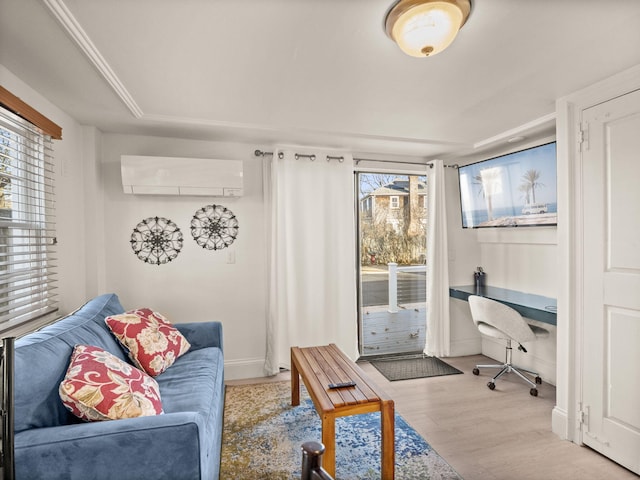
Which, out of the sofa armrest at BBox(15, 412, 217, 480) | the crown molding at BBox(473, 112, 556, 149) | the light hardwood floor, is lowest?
the light hardwood floor

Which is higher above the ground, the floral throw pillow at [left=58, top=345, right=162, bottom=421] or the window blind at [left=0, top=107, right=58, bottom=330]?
the window blind at [left=0, top=107, right=58, bottom=330]

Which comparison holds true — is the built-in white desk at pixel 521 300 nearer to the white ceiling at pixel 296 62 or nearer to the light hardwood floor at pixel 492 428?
the light hardwood floor at pixel 492 428

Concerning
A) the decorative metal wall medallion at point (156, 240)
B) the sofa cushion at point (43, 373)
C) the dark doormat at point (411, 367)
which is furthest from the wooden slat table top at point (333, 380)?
the decorative metal wall medallion at point (156, 240)

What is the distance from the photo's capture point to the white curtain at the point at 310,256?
347cm

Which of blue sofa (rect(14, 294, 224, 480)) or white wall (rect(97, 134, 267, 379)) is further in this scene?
white wall (rect(97, 134, 267, 379))

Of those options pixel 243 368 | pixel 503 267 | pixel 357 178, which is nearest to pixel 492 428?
pixel 503 267

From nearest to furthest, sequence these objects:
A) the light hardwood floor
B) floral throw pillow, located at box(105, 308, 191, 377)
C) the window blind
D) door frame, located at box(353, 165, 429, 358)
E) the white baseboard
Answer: the window blind → the light hardwood floor → floral throw pillow, located at box(105, 308, 191, 377) → the white baseboard → door frame, located at box(353, 165, 429, 358)

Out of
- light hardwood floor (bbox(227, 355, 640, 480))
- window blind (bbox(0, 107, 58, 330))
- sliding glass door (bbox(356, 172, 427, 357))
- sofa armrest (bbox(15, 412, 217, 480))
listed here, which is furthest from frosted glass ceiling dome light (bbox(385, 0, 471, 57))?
sliding glass door (bbox(356, 172, 427, 357))

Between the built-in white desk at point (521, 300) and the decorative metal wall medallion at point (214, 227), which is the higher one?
the decorative metal wall medallion at point (214, 227)

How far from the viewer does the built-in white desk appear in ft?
9.52

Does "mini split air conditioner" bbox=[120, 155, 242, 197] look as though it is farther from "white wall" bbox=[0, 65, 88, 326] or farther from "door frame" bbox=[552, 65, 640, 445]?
"door frame" bbox=[552, 65, 640, 445]

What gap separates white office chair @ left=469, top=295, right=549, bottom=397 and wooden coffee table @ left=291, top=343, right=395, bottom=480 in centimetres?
154

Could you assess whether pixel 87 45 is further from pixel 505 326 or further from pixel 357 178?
pixel 505 326

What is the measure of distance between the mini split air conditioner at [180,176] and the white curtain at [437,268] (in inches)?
84.9
